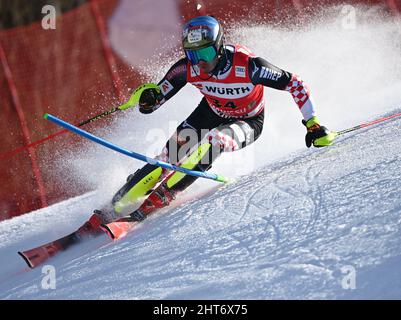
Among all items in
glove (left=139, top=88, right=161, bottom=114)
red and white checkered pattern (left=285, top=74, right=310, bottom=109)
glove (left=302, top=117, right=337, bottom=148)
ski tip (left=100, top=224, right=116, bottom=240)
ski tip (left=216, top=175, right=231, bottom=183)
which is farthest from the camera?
glove (left=139, top=88, right=161, bottom=114)

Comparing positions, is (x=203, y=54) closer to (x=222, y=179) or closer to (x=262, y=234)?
(x=222, y=179)

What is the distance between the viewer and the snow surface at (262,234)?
2.44 m

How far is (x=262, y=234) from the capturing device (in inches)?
115

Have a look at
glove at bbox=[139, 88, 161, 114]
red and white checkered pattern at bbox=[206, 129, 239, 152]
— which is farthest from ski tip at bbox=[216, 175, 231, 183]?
glove at bbox=[139, 88, 161, 114]

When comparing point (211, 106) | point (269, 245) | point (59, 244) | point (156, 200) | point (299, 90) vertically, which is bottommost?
point (269, 245)

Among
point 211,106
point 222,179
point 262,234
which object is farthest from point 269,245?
point 211,106

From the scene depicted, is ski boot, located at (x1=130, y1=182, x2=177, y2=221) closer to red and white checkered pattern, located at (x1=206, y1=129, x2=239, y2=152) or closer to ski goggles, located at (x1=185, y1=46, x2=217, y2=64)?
red and white checkered pattern, located at (x1=206, y1=129, x2=239, y2=152)

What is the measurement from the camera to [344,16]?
273 inches

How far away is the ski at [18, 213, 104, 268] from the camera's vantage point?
11.5 feet

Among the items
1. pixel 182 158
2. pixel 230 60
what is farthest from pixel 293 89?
pixel 182 158

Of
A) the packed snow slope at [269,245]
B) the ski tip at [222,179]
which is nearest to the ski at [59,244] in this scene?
the packed snow slope at [269,245]

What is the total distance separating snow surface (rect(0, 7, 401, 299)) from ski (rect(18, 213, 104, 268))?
2.5 inches

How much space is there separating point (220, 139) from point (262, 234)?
3.08 feet

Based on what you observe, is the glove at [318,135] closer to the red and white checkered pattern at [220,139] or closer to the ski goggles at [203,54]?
the red and white checkered pattern at [220,139]
